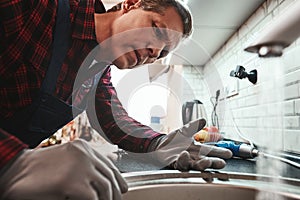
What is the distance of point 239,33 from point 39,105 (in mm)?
1417

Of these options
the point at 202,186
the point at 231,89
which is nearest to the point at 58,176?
the point at 202,186

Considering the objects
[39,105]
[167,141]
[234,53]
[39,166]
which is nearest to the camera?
[39,166]

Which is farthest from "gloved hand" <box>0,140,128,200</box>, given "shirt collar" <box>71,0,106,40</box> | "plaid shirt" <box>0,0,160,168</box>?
"shirt collar" <box>71,0,106,40</box>

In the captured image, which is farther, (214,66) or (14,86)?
(214,66)

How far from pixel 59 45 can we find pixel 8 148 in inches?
18.4

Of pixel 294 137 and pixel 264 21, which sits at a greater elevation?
pixel 264 21

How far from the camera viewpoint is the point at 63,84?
28.9 inches

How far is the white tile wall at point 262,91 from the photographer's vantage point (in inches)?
13.9

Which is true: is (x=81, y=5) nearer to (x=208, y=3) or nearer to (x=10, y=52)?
(x=10, y=52)

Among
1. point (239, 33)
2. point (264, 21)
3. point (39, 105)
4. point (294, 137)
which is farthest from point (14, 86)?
point (239, 33)

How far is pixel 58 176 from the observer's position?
0.75ft

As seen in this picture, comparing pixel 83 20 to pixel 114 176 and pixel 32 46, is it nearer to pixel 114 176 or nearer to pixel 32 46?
pixel 32 46

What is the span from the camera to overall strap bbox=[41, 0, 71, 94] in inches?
25.6

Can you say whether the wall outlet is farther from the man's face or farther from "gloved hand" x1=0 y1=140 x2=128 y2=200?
"gloved hand" x1=0 y1=140 x2=128 y2=200
